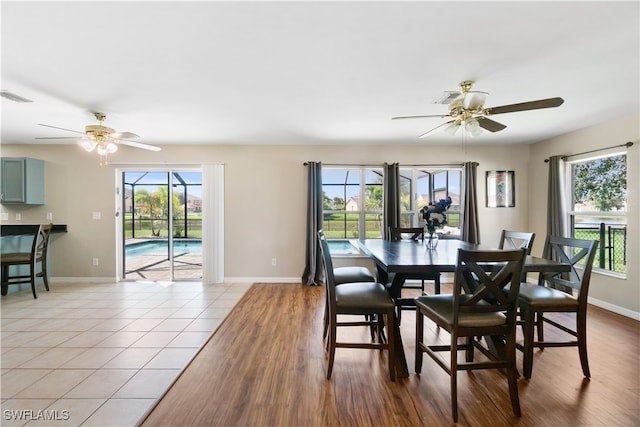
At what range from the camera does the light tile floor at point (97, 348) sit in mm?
1734

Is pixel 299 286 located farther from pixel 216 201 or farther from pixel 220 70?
pixel 220 70

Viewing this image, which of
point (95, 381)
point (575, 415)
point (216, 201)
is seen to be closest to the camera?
point (575, 415)

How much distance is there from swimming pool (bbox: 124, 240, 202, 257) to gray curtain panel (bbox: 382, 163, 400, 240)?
351 centimetres

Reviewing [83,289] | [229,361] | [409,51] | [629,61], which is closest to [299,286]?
[229,361]

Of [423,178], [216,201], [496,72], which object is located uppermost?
[496,72]

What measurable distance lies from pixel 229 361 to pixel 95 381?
0.89 meters

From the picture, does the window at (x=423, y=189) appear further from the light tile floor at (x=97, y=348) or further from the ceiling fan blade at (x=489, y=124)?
the light tile floor at (x=97, y=348)

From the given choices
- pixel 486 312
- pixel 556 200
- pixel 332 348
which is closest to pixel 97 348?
pixel 332 348

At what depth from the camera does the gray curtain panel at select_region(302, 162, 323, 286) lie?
14.9 ft

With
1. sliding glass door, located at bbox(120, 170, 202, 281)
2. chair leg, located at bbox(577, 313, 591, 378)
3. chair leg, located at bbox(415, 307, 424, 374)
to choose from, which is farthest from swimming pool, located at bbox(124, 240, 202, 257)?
chair leg, located at bbox(577, 313, 591, 378)

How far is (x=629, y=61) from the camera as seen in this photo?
208 centimetres

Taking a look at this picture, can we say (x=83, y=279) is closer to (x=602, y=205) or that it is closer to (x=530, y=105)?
(x=530, y=105)

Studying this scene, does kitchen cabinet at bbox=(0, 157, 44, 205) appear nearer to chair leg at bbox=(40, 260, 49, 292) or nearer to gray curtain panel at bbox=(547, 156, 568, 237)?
chair leg at bbox=(40, 260, 49, 292)

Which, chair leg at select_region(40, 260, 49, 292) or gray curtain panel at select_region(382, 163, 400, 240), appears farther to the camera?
gray curtain panel at select_region(382, 163, 400, 240)
